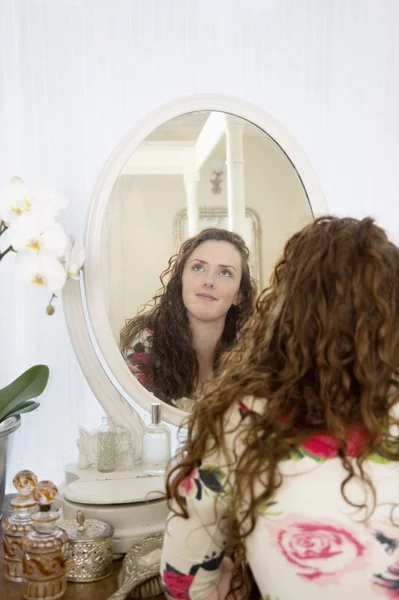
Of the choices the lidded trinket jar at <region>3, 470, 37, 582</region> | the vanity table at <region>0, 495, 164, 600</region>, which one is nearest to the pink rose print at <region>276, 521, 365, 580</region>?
the vanity table at <region>0, 495, 164, 600</region>

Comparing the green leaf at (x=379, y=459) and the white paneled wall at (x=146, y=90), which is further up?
the white paneled wall at (x=146, y=90)

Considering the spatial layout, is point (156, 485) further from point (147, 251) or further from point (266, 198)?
point (266, 198)

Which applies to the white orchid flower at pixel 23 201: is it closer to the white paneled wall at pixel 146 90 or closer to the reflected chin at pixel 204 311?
the white paneled wall at pixel 146 90

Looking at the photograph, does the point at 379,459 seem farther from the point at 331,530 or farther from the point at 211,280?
the point at 211,280

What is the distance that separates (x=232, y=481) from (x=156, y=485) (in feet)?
1.22

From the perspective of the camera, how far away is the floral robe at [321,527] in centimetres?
76

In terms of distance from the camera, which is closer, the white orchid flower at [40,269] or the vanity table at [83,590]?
the vanity table at [83,590]

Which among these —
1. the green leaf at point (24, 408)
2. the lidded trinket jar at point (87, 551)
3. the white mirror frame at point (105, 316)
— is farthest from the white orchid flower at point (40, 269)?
the lidded trinket jar at point (87, 551)

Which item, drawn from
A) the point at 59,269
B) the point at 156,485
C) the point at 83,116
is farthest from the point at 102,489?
the point at 83,116

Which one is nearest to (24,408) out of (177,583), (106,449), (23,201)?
(106,449)

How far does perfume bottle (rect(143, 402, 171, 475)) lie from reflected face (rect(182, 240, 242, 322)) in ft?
0.66

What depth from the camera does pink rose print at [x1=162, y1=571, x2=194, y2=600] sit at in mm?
855

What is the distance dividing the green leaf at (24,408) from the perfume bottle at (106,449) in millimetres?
133

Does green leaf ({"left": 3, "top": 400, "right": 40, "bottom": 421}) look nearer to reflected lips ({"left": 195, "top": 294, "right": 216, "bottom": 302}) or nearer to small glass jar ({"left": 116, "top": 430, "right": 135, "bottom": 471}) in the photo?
small glass jar ({"left": 116, "top": 430, "right": 135, "bottom": 471})
